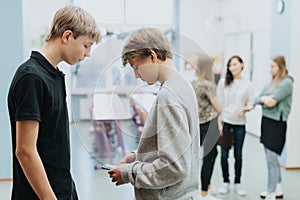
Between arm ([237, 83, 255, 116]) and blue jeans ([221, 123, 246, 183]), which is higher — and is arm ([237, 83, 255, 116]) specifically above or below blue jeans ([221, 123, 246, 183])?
above

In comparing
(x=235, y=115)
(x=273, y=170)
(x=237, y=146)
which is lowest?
(x=273, y=170)

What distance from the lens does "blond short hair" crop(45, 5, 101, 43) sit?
3.64 ft

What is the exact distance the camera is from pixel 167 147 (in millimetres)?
1063

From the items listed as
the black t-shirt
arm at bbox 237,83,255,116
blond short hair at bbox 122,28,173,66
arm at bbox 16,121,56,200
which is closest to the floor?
arm at bbox 237,83,255,116

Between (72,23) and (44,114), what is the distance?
30 centimetres

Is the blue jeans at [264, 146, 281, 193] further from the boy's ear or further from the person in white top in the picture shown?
the boy's ear

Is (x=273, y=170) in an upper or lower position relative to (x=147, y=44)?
lower

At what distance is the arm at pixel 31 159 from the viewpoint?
3.39 ft

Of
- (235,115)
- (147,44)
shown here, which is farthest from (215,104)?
(235,115)

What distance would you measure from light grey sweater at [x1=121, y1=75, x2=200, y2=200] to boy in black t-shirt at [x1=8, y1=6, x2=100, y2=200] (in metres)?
0.24

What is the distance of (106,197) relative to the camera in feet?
10.4

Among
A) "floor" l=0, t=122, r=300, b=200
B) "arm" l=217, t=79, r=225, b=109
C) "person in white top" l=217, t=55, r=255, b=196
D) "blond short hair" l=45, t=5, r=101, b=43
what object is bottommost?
"floor" l=0, t=122, r=300, b=200

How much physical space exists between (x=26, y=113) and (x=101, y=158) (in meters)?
0.69

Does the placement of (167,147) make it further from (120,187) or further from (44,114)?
(120,187)
